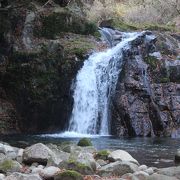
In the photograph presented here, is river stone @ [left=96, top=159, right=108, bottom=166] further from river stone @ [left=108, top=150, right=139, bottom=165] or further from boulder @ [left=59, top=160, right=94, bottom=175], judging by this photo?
boulder @ [left=59, top=160, right=94, bottom=175]

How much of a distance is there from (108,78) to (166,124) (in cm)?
360

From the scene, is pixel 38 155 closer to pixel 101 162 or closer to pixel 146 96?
pixel 101 162

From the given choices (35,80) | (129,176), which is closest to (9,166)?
(129,176)

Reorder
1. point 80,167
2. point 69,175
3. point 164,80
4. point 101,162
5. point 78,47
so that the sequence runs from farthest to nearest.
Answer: point 78,47 → point 164,80 → point 101,162 → point 80,167 → point 69,175

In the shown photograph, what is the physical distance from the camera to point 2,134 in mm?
21297

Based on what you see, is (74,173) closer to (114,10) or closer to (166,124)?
(166,124)

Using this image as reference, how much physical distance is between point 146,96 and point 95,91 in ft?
8.23

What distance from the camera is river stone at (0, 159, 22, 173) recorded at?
966cm

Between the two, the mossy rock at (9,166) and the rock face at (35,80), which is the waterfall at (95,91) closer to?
the rock face at (35,80)

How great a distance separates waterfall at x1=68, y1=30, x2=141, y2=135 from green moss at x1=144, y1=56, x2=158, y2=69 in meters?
1.18

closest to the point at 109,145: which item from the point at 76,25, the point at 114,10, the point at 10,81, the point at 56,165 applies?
the point at 56,165

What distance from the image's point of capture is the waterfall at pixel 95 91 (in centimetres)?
2122

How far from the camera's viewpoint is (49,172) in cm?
929

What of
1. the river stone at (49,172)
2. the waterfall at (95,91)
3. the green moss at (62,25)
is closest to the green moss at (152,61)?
the waterfall at (95,91)
